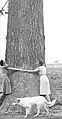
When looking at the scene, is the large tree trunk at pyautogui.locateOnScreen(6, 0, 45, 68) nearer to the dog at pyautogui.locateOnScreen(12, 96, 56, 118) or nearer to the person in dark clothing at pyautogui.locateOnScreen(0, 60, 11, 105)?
the person in dark clothing at pyautogui.locateOnScreen(0, 60, 11, 105)

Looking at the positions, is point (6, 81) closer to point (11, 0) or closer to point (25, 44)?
point (25, 44)

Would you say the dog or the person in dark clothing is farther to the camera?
the person in dark clothing

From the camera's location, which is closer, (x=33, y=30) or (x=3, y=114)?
(x=3, y=114)

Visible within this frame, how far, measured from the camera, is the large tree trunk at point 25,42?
4.48 m

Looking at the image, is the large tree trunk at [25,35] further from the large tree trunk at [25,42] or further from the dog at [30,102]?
the dog at [30,102]

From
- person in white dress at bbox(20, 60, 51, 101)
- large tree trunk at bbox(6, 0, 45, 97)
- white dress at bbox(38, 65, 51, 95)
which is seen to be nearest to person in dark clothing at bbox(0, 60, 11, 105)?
large tree trunk at bbox(6, 0, 45, 97)

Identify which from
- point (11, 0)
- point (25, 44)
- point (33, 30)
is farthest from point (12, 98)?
point (11, 0)

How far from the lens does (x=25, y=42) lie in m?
4.59

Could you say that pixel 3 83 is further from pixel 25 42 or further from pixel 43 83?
pixel 25 42

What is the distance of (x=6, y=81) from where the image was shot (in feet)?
14.8

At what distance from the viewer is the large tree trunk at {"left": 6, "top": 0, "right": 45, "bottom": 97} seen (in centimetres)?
448

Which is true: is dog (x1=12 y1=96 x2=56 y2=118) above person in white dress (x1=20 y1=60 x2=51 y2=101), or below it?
below

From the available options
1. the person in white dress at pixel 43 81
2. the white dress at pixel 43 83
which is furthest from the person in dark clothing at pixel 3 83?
the white dress at pixel 43 83

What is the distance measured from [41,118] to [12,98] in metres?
0.69
